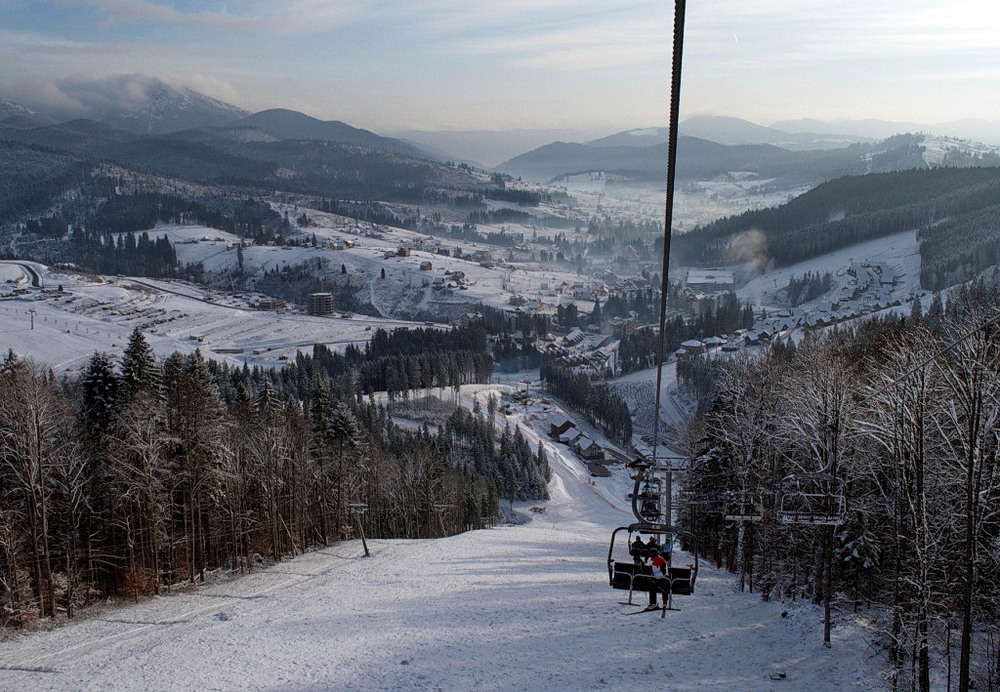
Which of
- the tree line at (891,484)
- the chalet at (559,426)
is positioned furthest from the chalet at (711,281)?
the tree line at (891,484)

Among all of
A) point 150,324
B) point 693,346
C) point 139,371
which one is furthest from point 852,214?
point 139,371

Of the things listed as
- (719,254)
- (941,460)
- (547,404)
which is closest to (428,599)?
(941,460)

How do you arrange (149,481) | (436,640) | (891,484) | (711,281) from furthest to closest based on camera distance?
(711,281) < (149,481) < (436,640) < (891,484)

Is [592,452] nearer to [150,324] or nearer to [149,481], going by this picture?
[149,481]

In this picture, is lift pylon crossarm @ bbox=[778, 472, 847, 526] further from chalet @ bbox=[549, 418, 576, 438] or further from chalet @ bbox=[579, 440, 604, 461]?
chalet @ bbox=[549, 418, 576, 438]

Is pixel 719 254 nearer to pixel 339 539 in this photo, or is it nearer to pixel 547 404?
pixel 547 404

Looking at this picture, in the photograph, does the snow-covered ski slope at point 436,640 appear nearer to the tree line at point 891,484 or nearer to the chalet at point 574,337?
the tree line at point 891,484

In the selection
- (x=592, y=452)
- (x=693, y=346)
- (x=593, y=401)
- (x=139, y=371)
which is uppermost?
(x=139, y=371)
